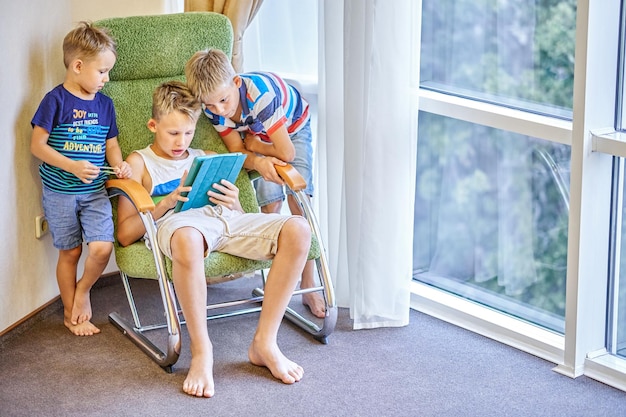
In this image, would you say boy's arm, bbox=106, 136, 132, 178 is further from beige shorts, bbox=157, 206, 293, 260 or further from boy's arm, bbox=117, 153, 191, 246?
beige shorts, bbox=157, 206, 293, 260

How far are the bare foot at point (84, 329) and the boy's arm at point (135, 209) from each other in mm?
395

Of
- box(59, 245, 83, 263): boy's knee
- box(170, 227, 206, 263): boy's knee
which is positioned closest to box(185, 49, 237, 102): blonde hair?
box(170, 227, 206, 263): boy's knee

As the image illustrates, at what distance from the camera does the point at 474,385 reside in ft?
8.82

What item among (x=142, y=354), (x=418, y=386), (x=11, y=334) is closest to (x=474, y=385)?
(x=418, y=386)

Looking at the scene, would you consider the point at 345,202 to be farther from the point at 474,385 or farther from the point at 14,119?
the point at 14,119

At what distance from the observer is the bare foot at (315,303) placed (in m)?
3.22

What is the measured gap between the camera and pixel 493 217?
10.3 ft

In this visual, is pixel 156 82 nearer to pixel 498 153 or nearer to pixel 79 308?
pixel 79 308

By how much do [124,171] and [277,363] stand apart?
0.81 m

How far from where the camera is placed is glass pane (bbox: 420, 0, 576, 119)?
2.77 meters

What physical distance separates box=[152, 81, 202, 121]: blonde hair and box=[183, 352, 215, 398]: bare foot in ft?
2.53

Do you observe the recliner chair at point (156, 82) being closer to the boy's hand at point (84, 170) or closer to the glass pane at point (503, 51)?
the boy's hand at point (84, 170)

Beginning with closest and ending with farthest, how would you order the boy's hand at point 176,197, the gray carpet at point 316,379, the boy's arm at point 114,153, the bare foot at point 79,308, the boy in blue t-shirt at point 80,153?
1. the gray carpet at point 316,379
2. the boy's hand at point 176,197
3. the boy in blue t-shirt at point 80,153
4. the boy's arm at point 114,153
5. the bare foot at point 79,308

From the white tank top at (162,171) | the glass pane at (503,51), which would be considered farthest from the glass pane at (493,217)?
the white tank top at (162,171)
